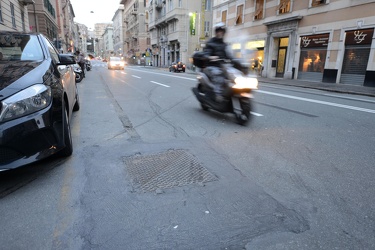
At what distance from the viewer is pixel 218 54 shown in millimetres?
5797

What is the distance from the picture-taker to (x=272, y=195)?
2.70 meters

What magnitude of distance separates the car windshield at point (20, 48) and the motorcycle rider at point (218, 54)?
3.36 m

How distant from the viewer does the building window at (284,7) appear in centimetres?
2186

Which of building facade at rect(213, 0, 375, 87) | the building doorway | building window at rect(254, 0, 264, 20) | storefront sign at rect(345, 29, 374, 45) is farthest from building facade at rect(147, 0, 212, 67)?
storefront sign at rect(345, 29, 374, 45)

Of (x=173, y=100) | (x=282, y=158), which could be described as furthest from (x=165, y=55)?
(x=282, y=158)

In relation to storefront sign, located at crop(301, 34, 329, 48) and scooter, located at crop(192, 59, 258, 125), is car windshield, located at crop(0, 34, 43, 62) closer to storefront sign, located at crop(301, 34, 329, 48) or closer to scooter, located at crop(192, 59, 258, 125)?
scooter, located at crop(192, 59, 258, 125)

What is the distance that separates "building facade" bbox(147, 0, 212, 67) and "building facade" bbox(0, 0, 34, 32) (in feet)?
76.2

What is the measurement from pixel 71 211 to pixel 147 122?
3337mm

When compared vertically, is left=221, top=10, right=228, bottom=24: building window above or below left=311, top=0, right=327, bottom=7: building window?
above

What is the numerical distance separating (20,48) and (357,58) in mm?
18511

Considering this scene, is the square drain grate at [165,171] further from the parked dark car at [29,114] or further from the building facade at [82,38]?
the building facade at [82,38]


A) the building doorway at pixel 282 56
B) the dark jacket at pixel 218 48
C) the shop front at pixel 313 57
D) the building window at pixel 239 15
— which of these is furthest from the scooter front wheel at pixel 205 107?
the building window at pixel 239 15

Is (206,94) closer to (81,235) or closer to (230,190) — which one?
(230,190)

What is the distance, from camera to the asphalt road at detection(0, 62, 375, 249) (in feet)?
6.84
